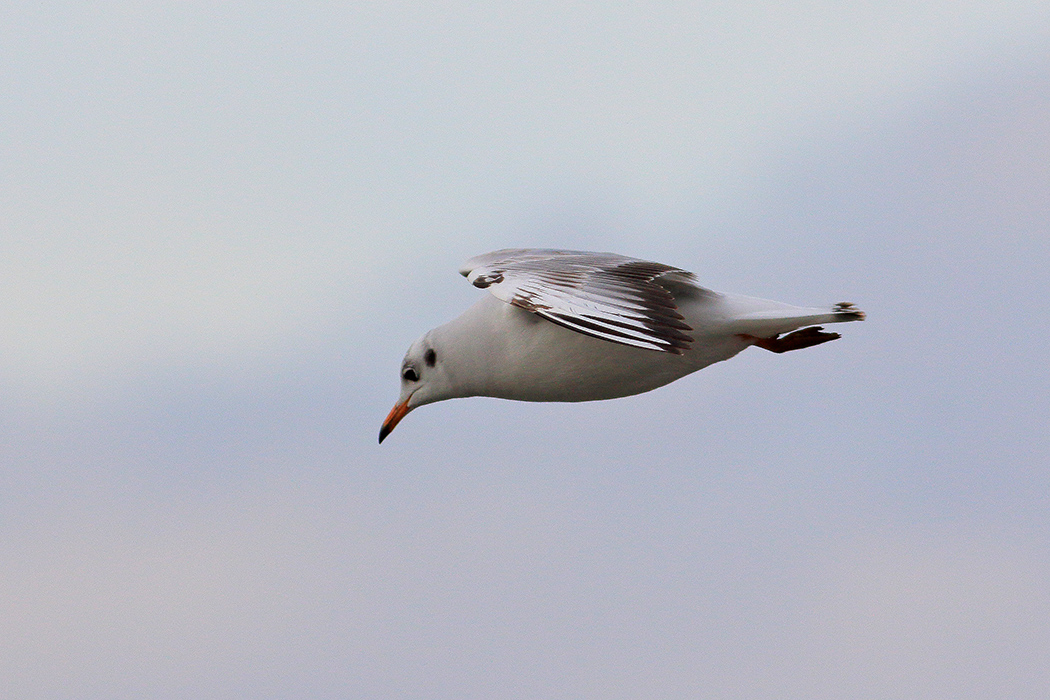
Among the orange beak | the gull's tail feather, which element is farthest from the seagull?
the orange beak

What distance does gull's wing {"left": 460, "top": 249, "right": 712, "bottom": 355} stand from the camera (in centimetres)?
793

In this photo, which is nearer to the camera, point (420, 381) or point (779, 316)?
point (779, 316)

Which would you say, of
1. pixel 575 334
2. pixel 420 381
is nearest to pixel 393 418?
pixel 420 381

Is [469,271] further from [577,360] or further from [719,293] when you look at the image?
[719,293]

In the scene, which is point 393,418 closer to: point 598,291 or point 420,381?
point 420,381

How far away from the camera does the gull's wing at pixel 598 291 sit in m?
7.93

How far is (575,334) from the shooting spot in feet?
31.6

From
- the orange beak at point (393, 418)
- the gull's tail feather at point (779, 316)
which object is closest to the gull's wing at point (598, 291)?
the gull's tail feather at point (779, 316)

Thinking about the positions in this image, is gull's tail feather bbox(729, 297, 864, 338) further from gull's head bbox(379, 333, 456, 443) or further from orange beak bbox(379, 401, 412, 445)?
orange beak bbox(379, 401, 412, 445)

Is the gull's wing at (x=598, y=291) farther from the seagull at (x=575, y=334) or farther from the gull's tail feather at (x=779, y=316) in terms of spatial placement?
the gull's tail feather at (x=779, y=316)

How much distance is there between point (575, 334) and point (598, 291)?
113cm

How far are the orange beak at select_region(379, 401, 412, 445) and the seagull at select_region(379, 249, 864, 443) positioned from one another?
5.0 inches

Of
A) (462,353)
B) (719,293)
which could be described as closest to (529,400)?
(462,353)

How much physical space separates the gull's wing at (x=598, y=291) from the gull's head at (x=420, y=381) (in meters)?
0.95
